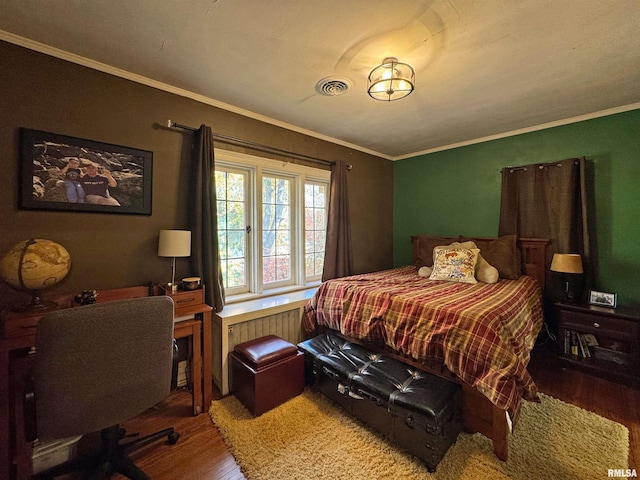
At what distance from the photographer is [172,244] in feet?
6.54

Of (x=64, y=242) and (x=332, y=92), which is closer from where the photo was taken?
(x=64, y=242)

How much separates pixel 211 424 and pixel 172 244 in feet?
4.23

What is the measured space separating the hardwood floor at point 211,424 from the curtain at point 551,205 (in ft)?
3.42

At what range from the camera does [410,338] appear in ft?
6.20

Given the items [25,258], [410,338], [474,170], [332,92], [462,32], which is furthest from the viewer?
[474,170]

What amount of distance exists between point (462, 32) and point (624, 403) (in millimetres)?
2850

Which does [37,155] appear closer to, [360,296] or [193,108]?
[193,108]

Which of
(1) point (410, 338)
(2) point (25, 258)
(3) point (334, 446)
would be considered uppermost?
(2) point (25, 258)

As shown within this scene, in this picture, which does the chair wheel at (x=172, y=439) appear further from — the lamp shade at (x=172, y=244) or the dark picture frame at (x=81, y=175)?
the dark picture frame at (x=81, y=175)

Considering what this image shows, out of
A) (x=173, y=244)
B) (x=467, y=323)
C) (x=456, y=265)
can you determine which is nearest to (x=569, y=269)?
(x=456, y=265)

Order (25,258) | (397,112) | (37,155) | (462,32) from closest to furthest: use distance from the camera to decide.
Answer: (25,258) → (462,32) → (37,155) → (397,112)

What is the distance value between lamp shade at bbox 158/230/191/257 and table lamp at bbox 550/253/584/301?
3.42 m

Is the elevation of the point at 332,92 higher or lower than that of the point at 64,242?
higher

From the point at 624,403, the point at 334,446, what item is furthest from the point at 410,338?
the point at 624,403
